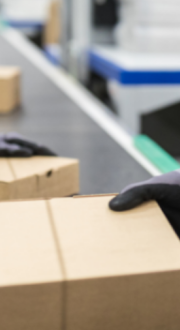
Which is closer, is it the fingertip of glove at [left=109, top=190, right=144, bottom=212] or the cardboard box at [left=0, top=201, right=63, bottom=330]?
the cardboard box at [left=0, top=201, right=63, bottom=330]

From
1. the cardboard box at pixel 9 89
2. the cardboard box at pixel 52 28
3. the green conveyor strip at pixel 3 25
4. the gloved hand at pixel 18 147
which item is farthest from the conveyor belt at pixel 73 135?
the green conveyor strip at pixel 3 25

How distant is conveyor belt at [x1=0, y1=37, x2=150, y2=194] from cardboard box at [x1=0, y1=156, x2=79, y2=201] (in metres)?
0.11

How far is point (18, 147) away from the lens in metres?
1.16

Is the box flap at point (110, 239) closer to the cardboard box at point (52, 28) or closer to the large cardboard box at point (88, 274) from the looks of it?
the large cardboard box at point (88, 274)

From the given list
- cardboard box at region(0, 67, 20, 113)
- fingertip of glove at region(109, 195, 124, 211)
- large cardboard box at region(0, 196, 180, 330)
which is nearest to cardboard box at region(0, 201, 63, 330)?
large cardboard box at region(0, 196, 180, 330)

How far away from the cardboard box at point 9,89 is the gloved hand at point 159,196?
54.6 inches

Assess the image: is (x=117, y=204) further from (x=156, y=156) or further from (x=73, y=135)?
(x=73, y=135)

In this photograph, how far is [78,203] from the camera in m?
0.75

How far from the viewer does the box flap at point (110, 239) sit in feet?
1.99

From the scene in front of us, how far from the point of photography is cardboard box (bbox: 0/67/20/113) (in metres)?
2.05

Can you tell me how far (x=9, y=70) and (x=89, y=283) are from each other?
1789 millimetres

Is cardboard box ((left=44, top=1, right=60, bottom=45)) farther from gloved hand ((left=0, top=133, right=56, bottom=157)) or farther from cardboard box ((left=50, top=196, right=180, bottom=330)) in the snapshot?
cardboard box ((left=50, top=196, right=180, bottom=330))

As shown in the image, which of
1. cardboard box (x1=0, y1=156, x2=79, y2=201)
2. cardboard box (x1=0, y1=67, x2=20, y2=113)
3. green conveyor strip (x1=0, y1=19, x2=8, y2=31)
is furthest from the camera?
green conveyor strip (x1=0, y1=19, x2=8, y2=31)

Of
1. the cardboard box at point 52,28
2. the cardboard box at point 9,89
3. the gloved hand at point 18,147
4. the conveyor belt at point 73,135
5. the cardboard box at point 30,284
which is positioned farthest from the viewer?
the cardboard box at point 52,28
